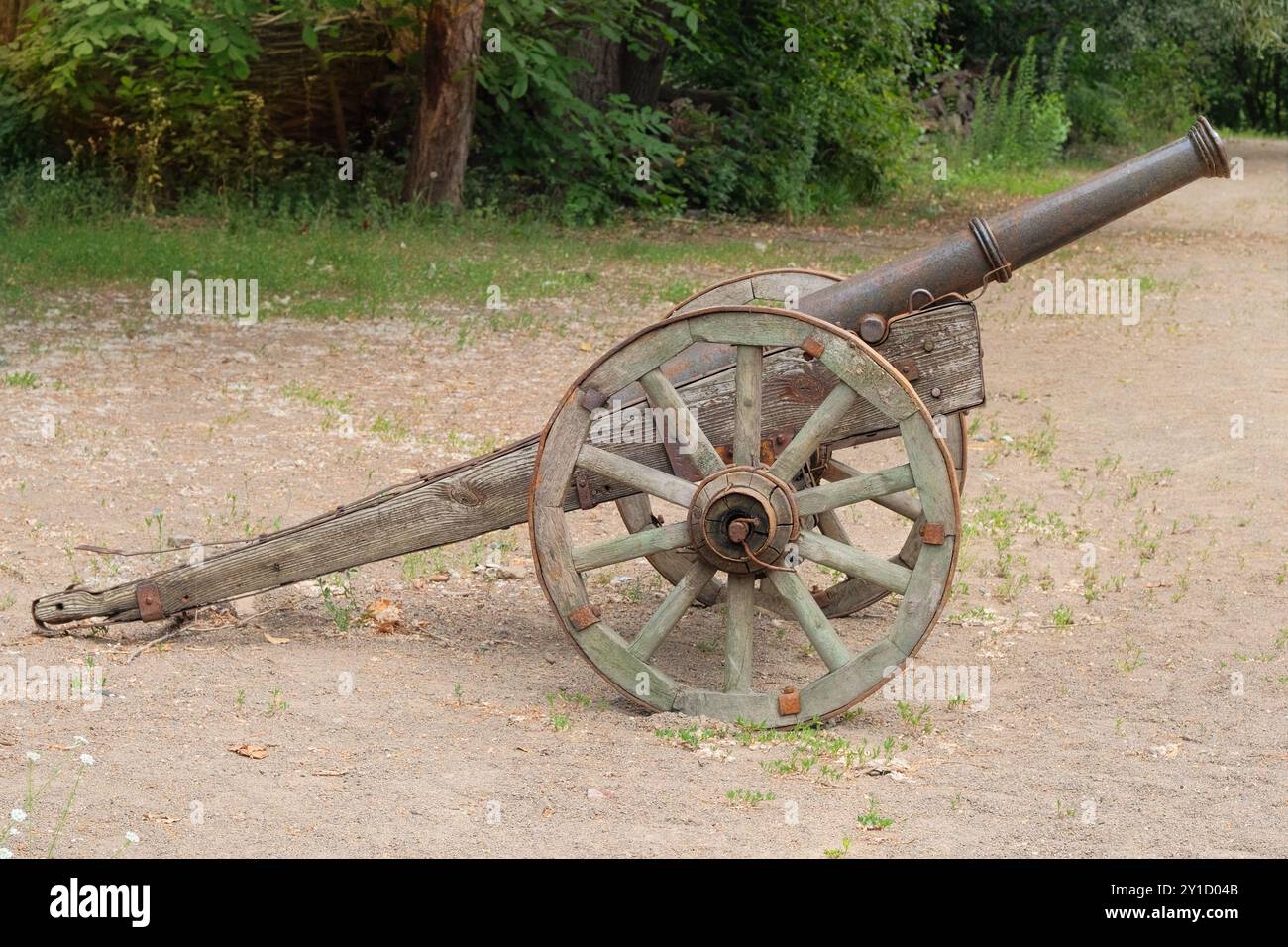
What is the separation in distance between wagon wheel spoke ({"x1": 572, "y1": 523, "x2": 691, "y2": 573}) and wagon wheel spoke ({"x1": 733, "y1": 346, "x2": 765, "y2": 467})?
298 mm

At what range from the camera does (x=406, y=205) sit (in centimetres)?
1411

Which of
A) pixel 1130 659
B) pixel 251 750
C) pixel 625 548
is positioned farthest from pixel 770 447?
pixel 251 750

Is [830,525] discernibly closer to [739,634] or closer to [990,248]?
[739,634]

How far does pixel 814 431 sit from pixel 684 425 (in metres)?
0.40

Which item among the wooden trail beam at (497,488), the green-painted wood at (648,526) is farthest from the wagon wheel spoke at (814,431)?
the green-painted wood at (648,526)

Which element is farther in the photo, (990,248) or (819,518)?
(819,518)

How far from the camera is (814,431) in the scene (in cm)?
455

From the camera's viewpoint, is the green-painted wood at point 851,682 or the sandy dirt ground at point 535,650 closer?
the sandy dirt ground at point 535,650

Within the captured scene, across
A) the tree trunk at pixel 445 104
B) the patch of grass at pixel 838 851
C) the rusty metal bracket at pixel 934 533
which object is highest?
the tree trunk at pixel 445 104

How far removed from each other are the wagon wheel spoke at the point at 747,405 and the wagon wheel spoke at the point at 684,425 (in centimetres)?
8

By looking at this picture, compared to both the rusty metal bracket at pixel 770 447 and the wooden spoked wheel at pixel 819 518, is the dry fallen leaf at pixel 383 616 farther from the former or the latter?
the rusty metal bracket at pixel 770 447

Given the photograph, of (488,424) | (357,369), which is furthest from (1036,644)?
(357,369)

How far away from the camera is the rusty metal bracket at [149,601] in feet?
17.0

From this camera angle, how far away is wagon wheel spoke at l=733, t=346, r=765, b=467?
4.55m
